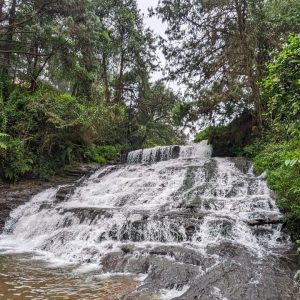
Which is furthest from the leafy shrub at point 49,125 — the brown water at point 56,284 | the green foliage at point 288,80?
the green foliage at point 288,80

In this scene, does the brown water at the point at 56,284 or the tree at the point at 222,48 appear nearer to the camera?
the brown water at the point at 56,284

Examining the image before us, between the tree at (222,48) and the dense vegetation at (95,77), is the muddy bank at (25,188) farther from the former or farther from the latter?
the tree at (222,48)

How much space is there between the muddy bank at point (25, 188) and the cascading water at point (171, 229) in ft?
1.12

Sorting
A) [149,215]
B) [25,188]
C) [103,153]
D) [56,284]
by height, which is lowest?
[56,284]

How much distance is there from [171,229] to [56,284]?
10.4 feet

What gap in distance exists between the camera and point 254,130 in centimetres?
1547

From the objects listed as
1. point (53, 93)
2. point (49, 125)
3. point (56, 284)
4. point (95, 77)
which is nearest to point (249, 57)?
point (95, 77)

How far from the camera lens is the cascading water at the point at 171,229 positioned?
5.59 meters

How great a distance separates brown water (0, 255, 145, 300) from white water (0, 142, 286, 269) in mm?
902

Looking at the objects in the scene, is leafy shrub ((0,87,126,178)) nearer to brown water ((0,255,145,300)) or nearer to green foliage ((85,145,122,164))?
green foliage ((85,145,122,164))

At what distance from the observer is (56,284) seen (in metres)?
5.52

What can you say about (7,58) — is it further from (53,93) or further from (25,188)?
(25,188)

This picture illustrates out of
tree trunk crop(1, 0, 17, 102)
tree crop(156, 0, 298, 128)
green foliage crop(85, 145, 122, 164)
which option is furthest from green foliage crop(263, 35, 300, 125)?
tree trunk crop(1, 0, 17, 102)

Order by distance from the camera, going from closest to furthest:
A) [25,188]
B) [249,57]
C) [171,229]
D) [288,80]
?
[288,80] < [171,229] < [25,188] < [249,57]
